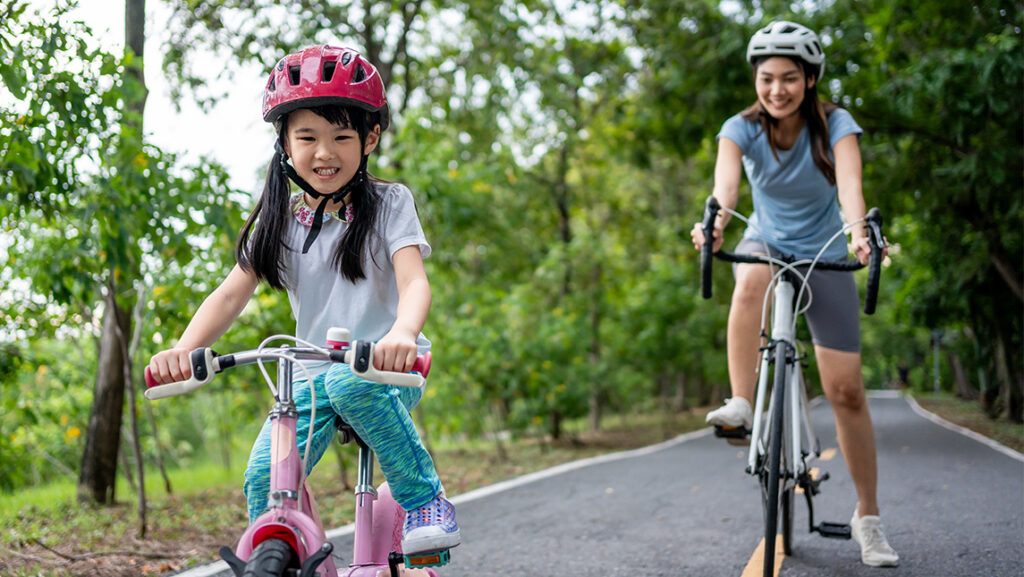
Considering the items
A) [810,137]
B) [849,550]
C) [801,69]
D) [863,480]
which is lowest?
[849,550]

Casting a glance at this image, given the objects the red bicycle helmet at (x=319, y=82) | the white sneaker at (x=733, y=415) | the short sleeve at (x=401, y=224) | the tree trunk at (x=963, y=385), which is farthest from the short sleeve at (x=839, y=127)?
the tree trunk at (x=963, y=385)

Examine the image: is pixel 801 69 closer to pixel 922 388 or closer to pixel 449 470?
pixel 449 470

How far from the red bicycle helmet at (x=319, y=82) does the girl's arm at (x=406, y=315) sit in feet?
1.50

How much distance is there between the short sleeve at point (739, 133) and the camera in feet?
13.1

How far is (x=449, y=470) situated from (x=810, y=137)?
23.4 feet

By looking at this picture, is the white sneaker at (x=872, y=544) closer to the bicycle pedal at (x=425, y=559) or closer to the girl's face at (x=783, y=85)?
the girl's face at (x=783, y=85)

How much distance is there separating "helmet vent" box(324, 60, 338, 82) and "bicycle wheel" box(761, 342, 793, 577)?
2216 mm

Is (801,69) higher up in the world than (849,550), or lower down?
higher up

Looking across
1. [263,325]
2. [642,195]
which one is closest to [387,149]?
[263,325]

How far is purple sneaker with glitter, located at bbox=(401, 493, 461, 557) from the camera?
7.52 ft

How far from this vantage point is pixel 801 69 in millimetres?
3887

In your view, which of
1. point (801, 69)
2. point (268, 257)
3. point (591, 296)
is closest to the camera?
point (268, 257)

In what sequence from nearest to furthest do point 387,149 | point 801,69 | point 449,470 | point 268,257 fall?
point 268,257
point 801,69
point 449,470
point 387,149

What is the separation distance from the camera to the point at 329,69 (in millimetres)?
2441
